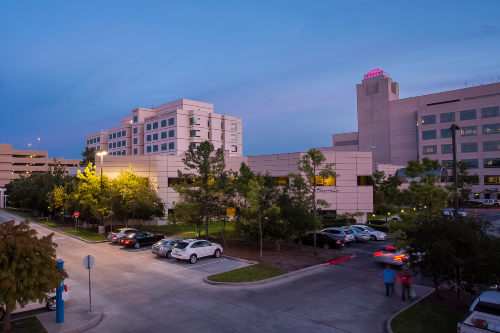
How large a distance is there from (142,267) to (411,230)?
51.1 ft

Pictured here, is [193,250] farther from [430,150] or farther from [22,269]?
[430,150]

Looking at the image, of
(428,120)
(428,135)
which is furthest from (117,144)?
(428,120)

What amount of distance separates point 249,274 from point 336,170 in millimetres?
26441

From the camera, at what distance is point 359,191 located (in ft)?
136

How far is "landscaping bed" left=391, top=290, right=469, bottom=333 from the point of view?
10852 millimetres

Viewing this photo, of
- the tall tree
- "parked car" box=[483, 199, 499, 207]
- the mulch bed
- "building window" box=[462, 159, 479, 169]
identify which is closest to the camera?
the mulch bed

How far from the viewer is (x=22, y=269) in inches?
388

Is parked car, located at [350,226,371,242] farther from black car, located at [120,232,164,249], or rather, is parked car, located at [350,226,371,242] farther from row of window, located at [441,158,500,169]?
row of window, located at [441,158,500,169]

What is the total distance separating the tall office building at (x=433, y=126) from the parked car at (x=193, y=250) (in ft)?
235

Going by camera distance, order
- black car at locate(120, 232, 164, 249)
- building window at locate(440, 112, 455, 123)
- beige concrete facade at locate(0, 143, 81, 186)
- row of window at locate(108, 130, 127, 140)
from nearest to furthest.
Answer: black car at locate(120, 232, 164, 249), building window at locate(440, 112, 455, 123), row of window at locate(108, 130, 127, 140), beige concrete facade at locate(0, 143, 81, 186)

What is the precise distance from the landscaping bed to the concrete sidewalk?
1049cm

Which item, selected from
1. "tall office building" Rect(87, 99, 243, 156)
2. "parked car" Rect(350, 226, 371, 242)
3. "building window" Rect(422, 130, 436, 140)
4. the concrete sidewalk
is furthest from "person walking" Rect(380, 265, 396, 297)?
"building window" Rect(422, 130, 436, 140)

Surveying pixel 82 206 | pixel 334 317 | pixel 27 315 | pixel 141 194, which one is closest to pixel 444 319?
pixel 334 317

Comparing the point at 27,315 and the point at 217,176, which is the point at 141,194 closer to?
the point at 217,176
